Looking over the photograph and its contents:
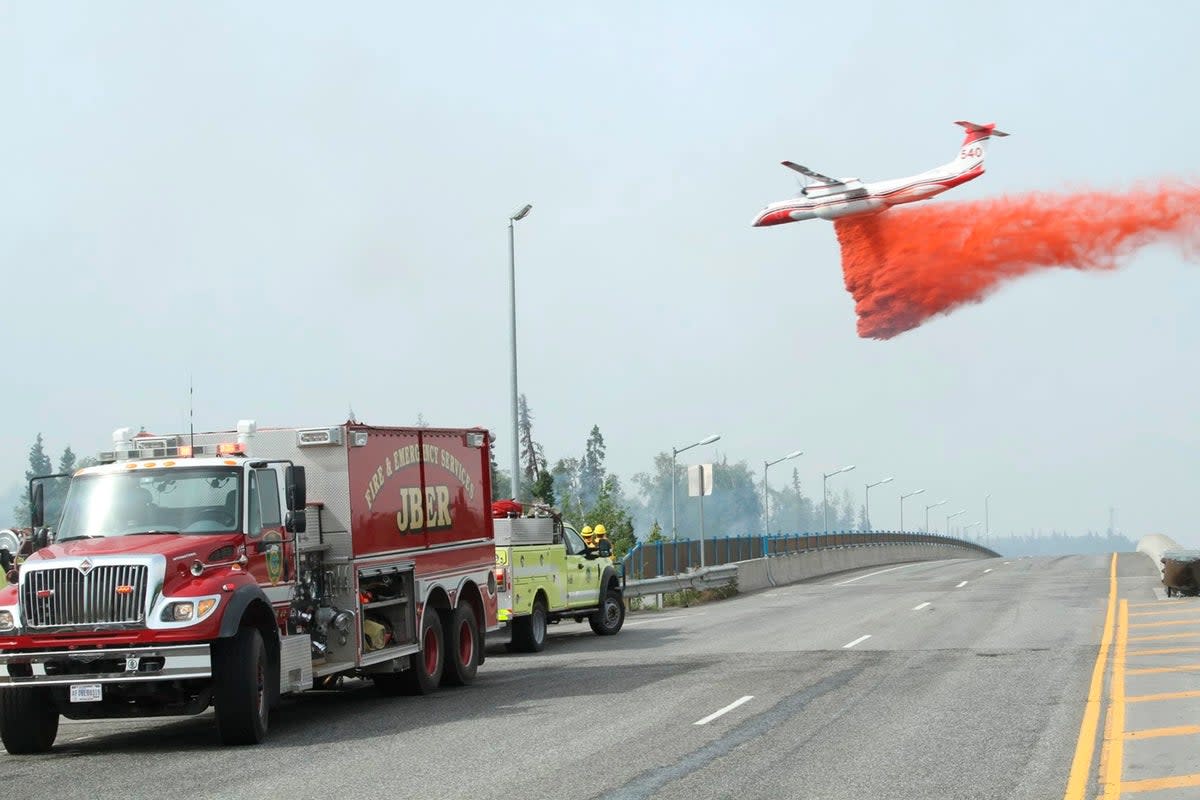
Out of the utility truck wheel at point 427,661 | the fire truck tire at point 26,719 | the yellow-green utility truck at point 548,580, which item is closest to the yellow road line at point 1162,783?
the utility truck wheel at point 427,661

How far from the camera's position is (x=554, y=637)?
28.3 m

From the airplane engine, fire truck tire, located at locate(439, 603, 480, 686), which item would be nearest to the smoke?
the airplane engine

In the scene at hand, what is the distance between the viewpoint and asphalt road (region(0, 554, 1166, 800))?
35.7 feet

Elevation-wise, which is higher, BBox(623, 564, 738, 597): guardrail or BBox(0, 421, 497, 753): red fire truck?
BBox(0, 421, 497, 753): red fire truck

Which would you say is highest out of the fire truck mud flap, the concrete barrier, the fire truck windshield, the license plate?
the fire truck windshield

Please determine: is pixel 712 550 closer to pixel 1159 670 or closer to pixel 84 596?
pixel 1159 670

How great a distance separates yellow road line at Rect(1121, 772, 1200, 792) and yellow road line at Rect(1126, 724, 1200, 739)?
1.80 m

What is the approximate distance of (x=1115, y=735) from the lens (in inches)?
494

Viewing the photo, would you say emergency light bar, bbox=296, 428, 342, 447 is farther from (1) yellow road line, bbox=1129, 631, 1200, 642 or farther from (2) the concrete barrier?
(2) the concrete barrier

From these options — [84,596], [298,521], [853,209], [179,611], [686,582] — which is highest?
[853,209]

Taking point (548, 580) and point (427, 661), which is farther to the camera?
point (548, 580)

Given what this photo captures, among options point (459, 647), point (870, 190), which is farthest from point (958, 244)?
point (459, 647)

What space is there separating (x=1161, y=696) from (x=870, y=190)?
77.4 feet

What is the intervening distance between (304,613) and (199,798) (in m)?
4.72
